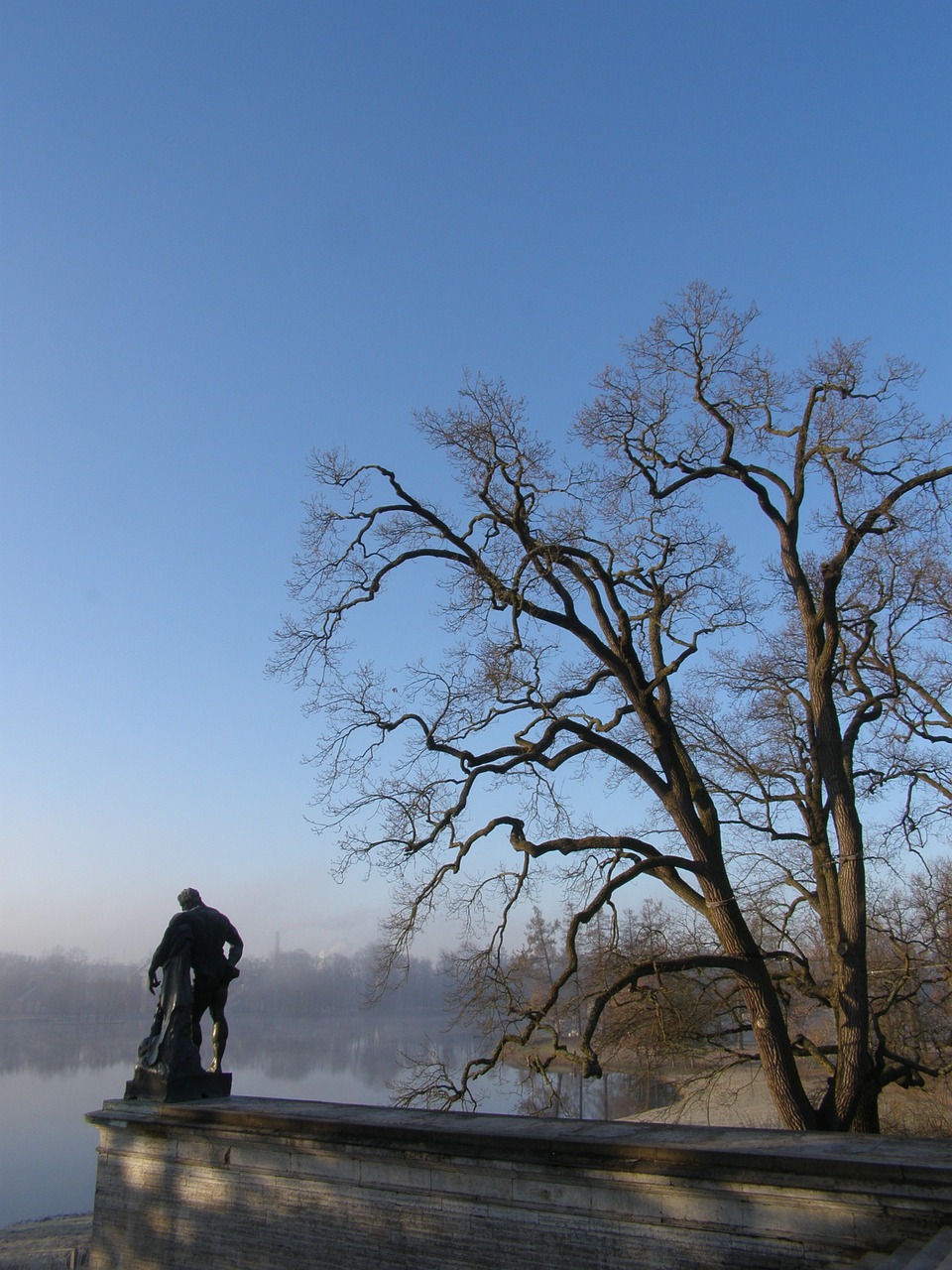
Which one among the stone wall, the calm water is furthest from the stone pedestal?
the calm water

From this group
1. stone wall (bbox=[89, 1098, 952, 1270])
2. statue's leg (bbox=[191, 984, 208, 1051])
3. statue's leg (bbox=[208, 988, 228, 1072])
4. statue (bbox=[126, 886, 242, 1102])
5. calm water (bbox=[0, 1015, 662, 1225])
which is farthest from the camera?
calm water (bbox=[0, 1015, 662, 1225])

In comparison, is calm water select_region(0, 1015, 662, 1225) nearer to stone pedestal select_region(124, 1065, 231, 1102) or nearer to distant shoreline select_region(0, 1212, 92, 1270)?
distant shoreline select_region(0, 1212, 92, 1270)

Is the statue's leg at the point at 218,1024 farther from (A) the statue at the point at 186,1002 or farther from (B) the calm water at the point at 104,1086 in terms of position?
(B) the calm water at the point at 104,1086

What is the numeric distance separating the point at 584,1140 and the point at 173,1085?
436cm

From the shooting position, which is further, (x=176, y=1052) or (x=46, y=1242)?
(x=46, y=1242)

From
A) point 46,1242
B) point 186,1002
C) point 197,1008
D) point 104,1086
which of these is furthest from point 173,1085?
point 104,1086

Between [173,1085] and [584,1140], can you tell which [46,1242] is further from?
[584,1140]

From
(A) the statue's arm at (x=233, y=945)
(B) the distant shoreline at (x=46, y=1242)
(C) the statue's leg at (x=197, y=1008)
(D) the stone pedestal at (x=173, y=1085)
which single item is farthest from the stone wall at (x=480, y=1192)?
(B) the distant shoreline at (x=46, y=1242)

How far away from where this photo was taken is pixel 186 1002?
8711mm

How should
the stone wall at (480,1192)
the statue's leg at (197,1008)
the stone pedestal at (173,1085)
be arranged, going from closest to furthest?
the stone wall at (480,1192) < the stone pedestal at (173,1085) < the statue's leg at (197,1008)

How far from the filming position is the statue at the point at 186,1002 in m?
8.52

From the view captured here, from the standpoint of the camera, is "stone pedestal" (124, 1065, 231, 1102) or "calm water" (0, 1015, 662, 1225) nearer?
"stone pedestal" (124, 1065, 231, 1102)

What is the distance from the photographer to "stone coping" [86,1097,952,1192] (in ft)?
16.1

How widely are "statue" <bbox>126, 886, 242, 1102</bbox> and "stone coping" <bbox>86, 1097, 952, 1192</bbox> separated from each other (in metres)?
0.42
